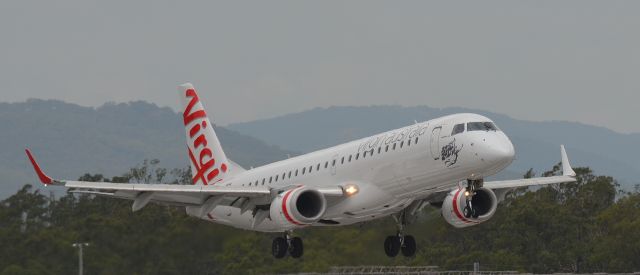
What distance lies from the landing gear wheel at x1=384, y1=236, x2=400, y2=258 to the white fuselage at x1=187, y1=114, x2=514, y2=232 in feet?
15.9

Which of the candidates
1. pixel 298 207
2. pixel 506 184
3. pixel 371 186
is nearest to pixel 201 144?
pixel 298 207

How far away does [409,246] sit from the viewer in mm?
53188

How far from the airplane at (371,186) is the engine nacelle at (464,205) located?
0.12 ft

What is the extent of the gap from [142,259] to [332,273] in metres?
10.0

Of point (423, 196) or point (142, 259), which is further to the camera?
point (142, 259)

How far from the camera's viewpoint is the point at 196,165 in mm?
62906

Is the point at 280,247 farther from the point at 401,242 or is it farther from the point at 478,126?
the point at 478,126

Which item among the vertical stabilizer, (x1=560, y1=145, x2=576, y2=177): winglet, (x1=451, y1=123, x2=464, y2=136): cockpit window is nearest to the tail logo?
the vertical stabilizer

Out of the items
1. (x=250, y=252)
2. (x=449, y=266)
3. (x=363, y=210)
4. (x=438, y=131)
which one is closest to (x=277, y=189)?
(x=363, y=210)

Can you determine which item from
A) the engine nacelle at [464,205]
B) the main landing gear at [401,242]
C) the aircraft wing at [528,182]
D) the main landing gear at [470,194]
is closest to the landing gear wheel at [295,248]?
the main landing gear at [401,242]

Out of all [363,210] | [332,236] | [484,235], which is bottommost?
[363,210]

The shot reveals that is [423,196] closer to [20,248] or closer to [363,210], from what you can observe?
[363,210]

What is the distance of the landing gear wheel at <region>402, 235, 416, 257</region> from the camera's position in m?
53.2

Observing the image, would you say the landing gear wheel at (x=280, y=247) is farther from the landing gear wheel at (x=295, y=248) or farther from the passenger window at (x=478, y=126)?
the passenger window at (x=478, y=126)
